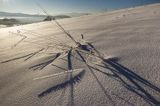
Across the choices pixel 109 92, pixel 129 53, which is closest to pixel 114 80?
pixel 109 92

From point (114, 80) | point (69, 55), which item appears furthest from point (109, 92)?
point (69, 55)

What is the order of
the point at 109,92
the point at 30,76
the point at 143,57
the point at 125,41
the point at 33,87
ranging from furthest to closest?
1. the point at 125,41
2. the point at 30,76
3. the point at 143,57
4. the point at 33,87
5. the point at 109,92

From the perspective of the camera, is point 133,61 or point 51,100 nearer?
point 51,100

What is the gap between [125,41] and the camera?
9.36 ft

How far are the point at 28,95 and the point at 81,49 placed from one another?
1148 mm

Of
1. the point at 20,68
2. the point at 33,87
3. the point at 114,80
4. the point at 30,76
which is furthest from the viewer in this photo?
the point at 20,68

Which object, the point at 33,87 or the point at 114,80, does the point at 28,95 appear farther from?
the point at 114,80

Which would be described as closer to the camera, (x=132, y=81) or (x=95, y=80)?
(x=132, y=81)

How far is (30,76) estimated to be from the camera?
2.27 m

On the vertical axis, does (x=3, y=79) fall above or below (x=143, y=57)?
below

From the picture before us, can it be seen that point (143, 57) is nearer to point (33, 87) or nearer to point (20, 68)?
point (33, 87)

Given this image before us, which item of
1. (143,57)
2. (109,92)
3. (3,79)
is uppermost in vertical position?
(143,57)

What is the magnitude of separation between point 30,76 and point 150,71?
1.11 meters

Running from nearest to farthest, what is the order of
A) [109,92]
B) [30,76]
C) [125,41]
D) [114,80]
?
[109,92] < [114,80] < [30,76] < [125,41]
